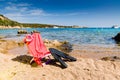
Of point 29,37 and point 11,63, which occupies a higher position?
point 29,37

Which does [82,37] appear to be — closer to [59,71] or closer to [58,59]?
[58,59]

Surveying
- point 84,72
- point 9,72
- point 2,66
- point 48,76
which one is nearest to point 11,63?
point 2,66

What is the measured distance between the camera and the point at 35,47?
11.9m

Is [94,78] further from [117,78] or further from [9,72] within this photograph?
[9,72]

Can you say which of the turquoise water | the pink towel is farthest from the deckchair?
the turquoise water

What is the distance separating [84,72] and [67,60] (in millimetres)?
2438

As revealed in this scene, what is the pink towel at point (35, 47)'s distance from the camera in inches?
463

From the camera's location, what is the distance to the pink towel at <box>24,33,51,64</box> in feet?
38.6

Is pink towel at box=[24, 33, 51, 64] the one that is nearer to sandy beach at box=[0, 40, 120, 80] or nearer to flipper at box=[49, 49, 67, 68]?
flipper at box=[49, 49, 67, 68]

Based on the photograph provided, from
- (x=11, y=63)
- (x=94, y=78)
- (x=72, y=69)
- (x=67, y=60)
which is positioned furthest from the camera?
(x=67, y=60)

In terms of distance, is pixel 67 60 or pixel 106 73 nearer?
pixel 106 73

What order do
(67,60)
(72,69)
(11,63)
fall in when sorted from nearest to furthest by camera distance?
(72,69) < (11,63) < (67,60)

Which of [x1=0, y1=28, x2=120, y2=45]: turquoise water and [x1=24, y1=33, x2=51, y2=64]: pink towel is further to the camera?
[x1=0, y1=28, x2=120, y2=45]: turquoise water

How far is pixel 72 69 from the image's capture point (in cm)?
1056
